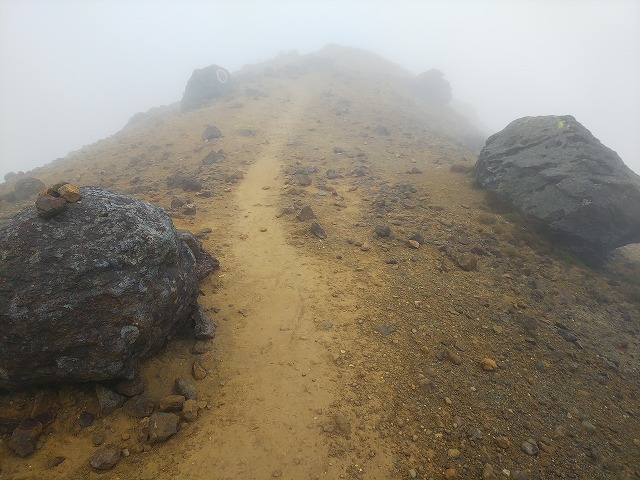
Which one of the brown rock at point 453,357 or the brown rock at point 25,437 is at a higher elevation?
the brown rock at point 25,437

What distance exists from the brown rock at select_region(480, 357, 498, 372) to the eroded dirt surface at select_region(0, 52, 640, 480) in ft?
0.40

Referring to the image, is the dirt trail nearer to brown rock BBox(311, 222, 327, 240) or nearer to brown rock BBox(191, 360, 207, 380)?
brown rock BBox(191, 360, 207, 380)

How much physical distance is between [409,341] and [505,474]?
3066 millimetres

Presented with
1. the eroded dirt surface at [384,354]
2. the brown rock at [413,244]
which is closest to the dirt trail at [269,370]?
the eroded dirt surface at [384,354]

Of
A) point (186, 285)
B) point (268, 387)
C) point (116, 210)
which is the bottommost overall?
point (268, 387)

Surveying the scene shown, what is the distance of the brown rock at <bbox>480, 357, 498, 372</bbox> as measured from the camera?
7.43 metres

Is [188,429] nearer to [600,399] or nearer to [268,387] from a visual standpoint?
[268,387]

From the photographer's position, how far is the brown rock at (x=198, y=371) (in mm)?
6797

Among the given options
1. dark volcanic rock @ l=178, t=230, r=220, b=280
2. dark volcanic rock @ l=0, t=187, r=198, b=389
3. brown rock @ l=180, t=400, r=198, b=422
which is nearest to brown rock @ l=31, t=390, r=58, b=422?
dark volcanic rock @ l=0, t=187, r=198, b=389

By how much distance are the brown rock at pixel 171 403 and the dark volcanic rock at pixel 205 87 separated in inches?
1517

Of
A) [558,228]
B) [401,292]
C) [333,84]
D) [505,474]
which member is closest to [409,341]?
[401,292]

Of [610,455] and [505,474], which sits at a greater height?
[505,474]

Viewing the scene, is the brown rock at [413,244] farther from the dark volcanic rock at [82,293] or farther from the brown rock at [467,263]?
the dark volcanic rock at [82,293]

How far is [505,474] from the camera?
552cm
